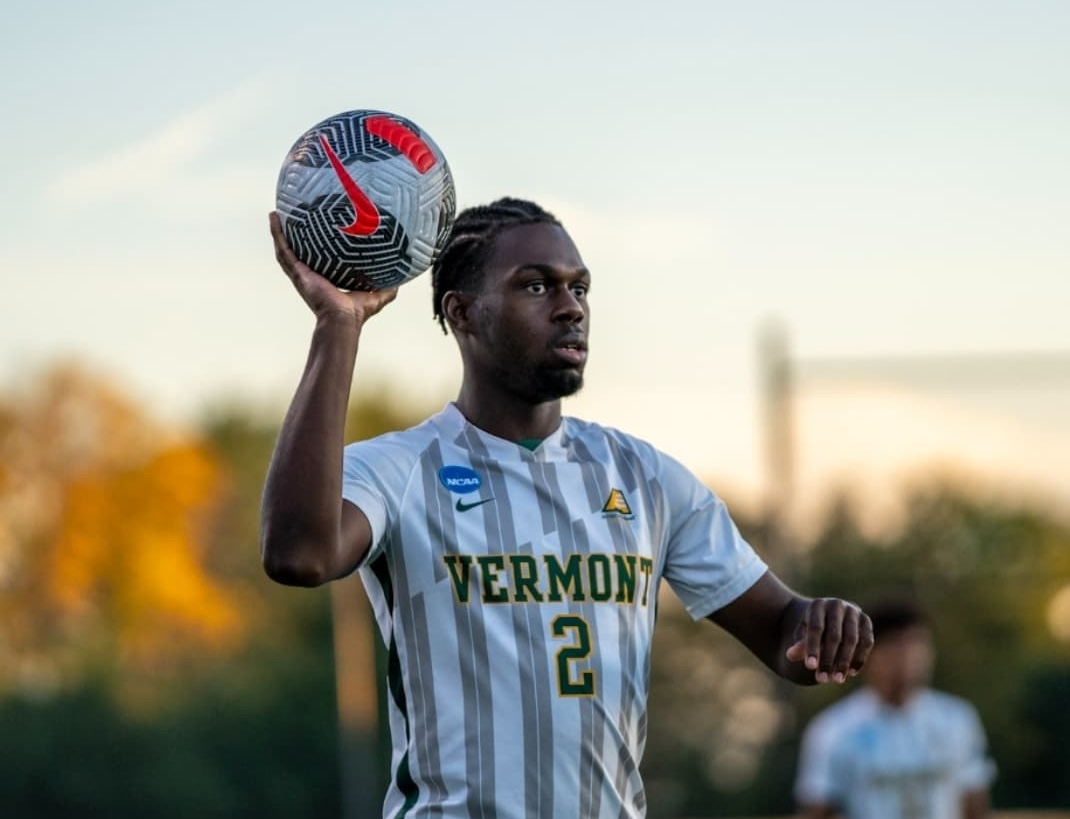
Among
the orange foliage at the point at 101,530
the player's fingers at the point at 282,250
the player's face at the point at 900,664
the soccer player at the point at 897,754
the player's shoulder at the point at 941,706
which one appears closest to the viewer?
the player's fingers at the point at 282,250

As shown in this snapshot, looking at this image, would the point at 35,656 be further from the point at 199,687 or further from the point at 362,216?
the point at 362,216

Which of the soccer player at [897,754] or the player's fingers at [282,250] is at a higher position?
the player's fingers at [282,250]

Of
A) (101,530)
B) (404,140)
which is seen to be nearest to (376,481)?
(404,140)

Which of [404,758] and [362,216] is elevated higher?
[362,216]

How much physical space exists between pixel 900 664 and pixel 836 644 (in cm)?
644

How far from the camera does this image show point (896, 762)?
35.8 ft

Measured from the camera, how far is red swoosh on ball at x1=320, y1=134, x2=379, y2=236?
15.3 ft

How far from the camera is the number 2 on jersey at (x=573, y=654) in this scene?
15.2 ft

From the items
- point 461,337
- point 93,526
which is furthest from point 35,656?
point 461,337

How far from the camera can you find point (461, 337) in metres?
5.19

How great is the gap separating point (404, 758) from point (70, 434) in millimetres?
47943

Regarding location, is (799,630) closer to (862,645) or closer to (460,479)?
(862,645)

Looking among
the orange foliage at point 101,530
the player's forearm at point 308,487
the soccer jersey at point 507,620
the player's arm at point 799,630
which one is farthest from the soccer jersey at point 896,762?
the orange foliage at point 101,530

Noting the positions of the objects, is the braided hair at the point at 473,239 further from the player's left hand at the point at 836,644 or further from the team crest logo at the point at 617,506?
the player's left hand at the point at 836,644
